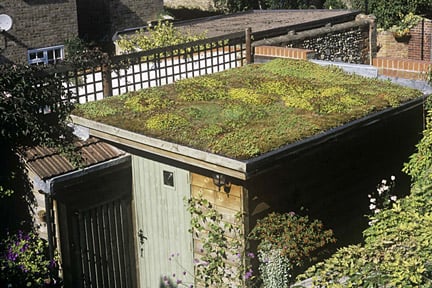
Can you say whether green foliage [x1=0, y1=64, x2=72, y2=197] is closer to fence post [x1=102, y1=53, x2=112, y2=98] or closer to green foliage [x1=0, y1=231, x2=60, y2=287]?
green foliage [x1=0, y1=231, x2=60, y2=287]

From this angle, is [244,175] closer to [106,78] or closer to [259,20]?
[106,78]

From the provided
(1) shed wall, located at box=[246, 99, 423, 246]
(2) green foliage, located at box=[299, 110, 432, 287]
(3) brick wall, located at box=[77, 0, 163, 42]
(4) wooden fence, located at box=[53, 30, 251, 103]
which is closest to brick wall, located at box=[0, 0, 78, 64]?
(3) brick wall, located at box=[77, 0, 163, 42]

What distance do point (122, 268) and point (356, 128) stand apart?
390cm

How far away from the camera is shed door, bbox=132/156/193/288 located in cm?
995

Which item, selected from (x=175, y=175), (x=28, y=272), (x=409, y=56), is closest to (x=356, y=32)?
(x=409, y=56)

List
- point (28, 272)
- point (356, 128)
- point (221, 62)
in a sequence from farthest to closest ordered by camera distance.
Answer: point (221, 62), point (356, 128), point (28, 272)

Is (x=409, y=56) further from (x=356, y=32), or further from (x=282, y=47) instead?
(x=282, y=47)

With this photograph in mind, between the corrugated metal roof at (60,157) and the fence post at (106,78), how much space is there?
51.4 inches

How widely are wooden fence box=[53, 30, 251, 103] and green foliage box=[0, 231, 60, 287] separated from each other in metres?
2.20

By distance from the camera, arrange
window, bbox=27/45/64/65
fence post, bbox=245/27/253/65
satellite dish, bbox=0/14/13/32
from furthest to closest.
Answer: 1. window, bbox=27/45/64/65
2. satellite dish, bbox=0/14/13/32
3. fence post, bbox=245/27/253/65

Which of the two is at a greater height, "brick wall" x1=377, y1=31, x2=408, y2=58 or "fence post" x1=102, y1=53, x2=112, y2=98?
"fence post" x1=102, y1=53, x2=112, y2=98

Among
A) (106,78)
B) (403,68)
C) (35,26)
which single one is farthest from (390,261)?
(35,26)

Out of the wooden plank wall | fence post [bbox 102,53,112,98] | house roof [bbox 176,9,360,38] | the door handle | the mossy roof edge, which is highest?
fence post [bbox 102,53,112,98]

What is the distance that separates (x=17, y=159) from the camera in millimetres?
9781
